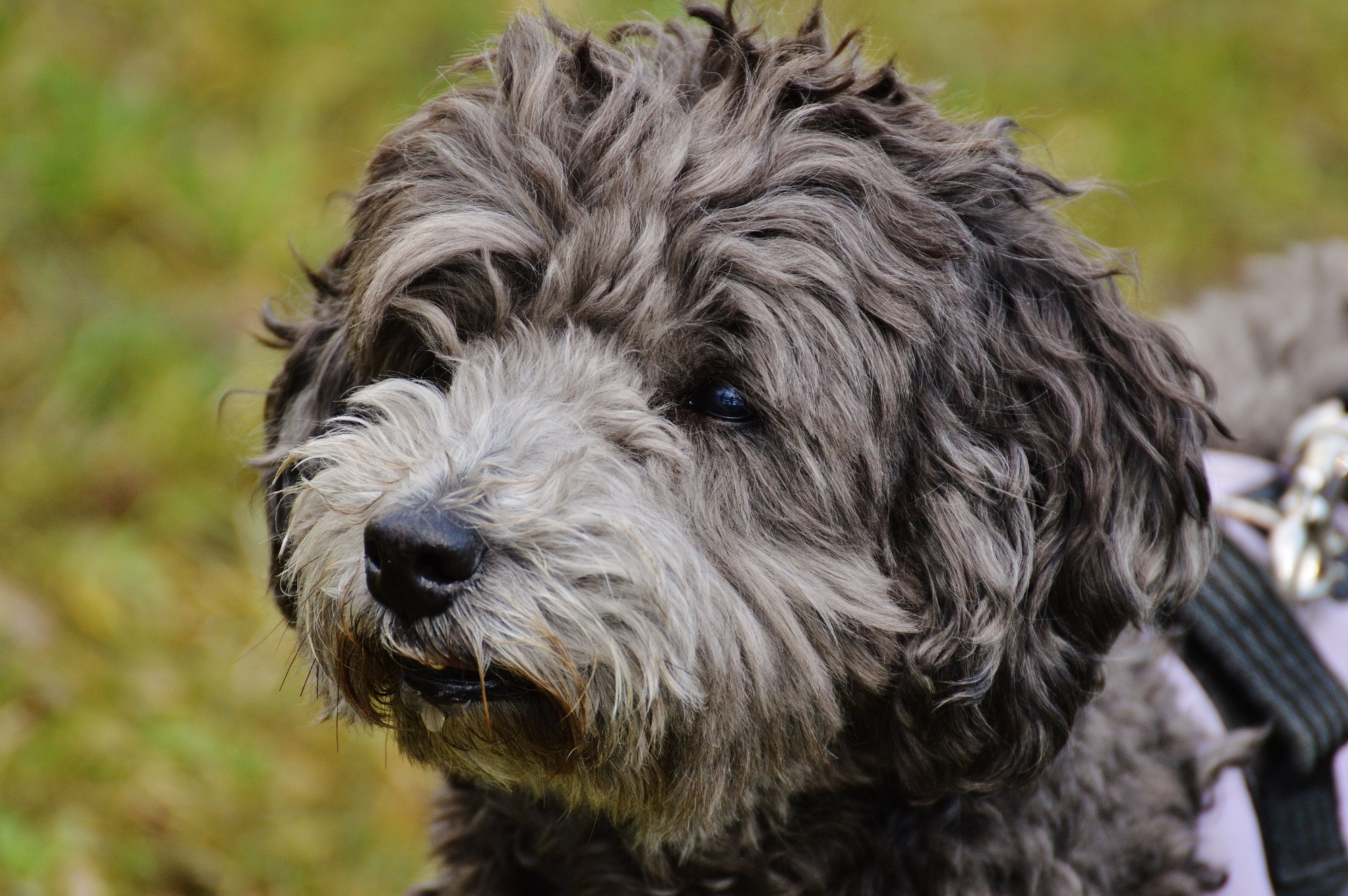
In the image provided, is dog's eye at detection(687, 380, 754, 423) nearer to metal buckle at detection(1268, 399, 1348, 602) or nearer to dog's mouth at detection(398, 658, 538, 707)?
dog's mouth at detection(398, 658, 538, 707)

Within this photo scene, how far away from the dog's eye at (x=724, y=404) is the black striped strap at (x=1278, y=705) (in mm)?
1079

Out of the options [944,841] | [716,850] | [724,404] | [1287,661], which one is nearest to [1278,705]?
[1287,661]

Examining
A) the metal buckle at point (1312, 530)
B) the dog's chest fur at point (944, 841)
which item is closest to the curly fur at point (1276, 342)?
the metal buckle at point (1312, 530)

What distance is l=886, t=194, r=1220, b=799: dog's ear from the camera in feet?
7.22

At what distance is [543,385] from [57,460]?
281cm

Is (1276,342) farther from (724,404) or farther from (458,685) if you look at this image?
(458,685)

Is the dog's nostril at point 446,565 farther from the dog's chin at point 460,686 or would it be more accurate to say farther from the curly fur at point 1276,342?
the curly fur at point 1276,342

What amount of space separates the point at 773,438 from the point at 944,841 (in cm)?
80

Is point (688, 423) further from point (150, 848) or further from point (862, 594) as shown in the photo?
point (150, 848)

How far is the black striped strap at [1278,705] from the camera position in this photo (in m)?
2.50

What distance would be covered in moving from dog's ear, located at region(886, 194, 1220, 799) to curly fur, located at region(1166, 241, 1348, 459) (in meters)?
1.07

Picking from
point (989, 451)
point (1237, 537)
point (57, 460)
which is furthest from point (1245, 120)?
point (57, 460)

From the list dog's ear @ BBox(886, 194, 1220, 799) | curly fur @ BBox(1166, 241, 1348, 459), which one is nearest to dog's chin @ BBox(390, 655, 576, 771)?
dog's ear @ BBox(886, 194, 1220, 799)

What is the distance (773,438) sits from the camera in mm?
2225
